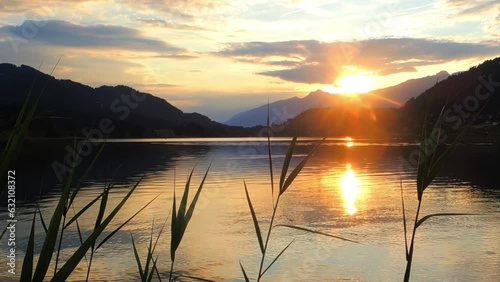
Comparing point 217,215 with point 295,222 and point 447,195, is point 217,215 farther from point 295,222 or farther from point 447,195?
point 447,195

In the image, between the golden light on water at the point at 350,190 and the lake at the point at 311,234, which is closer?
the lake at the point at 311,234

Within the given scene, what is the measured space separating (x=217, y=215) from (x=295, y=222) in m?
4.57

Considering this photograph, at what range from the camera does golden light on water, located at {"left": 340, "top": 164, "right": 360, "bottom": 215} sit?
28.6 metres

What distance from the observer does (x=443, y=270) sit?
1573 centimetres

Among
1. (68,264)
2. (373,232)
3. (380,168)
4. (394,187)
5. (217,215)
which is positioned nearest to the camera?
(68,264)

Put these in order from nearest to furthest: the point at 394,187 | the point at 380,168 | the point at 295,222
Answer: the point at 295,222
the point at 394,187
the point at 380,168

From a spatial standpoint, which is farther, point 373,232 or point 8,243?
point 373,232

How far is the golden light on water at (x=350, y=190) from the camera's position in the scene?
28.6 meters

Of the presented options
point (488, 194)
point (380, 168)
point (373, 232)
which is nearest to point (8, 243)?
point (373, 232)

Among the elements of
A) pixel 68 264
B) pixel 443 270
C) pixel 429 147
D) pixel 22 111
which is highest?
pixel 22 111

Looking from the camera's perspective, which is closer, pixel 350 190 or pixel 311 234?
pixel 311 234

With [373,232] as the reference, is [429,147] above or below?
above

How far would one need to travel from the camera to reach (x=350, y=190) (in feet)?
118

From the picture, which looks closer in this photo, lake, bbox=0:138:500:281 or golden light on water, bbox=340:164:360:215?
lake, bbox=0:138:500:281
